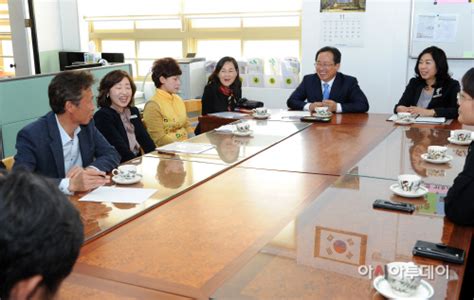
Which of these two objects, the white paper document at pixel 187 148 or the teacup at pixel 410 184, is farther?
the white paper document at pixel 187 148

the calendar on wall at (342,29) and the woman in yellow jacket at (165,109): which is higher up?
the calendar on wall at (342,29)

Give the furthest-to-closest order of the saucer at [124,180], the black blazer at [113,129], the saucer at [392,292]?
the black blazer at [113,129] → the saucer at [124,180] → the saucer at [392,292]

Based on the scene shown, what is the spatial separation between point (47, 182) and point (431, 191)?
1.52 meters

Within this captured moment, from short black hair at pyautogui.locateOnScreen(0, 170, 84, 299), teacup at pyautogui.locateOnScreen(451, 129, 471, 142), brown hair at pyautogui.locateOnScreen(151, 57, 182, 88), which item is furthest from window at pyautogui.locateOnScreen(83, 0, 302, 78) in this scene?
short black hair at pyautogui.locateOnScreen(0, 170, 84, 299)

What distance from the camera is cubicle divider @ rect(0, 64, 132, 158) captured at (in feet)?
10.7

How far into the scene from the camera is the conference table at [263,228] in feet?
3.96

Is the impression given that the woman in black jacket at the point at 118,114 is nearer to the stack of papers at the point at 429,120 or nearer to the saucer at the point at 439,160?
the saucer at the point at 439,160

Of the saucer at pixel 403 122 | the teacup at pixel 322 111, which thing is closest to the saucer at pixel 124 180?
the teacup at pixel 322 111

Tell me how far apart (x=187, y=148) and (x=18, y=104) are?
1465mm

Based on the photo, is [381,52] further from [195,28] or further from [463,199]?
[463,199]

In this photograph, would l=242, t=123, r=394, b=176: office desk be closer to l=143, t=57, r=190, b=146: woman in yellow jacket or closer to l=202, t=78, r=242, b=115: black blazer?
l=143, t=57, r=190, b=146: woman in yellow jacket

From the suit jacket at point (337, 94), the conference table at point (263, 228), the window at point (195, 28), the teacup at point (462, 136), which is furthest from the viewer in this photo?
the window at point (195, 28)

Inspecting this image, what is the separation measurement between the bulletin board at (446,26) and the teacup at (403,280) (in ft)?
12.2

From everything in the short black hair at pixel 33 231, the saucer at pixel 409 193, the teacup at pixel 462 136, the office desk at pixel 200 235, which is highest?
the short black hair at pixel 33 231
